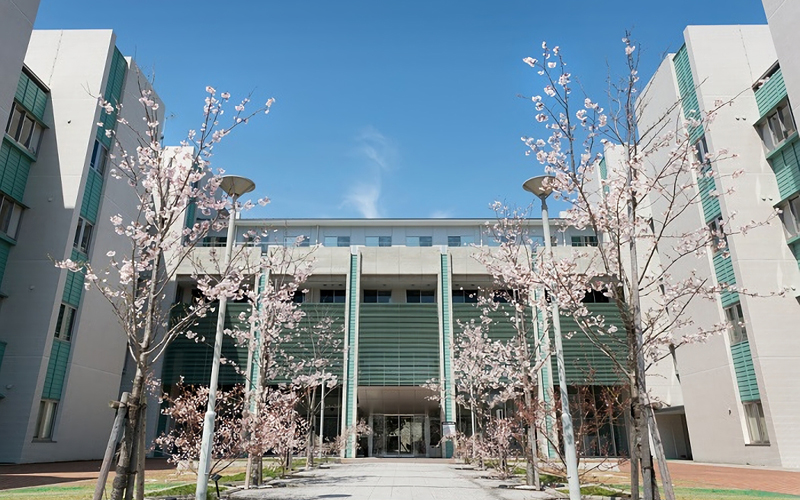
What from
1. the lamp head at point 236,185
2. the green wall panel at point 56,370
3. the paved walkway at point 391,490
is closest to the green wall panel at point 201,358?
the green wall panel at point 56,370

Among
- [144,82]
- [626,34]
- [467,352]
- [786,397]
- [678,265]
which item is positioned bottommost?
[786,397]

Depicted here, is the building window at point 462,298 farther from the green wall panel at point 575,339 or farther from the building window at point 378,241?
the building window at point 378,241

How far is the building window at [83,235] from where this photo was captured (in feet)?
84.1

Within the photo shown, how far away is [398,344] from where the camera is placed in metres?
34.4

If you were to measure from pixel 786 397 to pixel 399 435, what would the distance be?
23032 millimetres

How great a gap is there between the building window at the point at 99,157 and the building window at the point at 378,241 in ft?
72.2

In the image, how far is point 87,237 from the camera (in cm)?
2664

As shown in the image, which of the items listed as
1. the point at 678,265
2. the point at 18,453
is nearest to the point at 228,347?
the point at 18,453

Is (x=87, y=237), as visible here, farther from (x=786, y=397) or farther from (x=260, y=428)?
(x=786, y=397)

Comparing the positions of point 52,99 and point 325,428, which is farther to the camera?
point 325,428

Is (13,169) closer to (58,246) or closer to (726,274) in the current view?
(58,246)

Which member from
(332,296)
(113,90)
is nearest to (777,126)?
(332,296)

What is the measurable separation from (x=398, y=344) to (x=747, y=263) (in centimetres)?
1985

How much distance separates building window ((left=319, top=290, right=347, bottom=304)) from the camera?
38031mm
